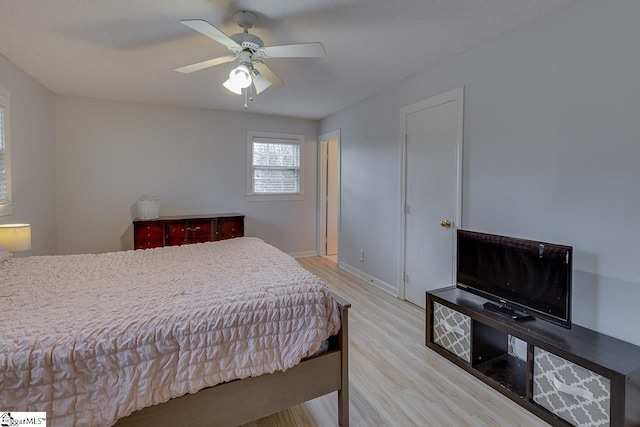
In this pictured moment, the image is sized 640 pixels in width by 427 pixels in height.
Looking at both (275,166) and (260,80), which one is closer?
(260,80)

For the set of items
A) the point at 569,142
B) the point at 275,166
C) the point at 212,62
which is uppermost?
the point at 212,62

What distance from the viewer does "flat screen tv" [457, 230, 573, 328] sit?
1.82 m

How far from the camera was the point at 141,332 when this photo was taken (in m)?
1.25

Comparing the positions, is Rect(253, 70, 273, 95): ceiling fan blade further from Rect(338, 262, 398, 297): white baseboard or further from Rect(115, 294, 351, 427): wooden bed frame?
Rect(338, 262, 398, 297): white baseboard

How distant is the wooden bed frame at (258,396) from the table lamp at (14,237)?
204 cm

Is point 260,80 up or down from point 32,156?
up

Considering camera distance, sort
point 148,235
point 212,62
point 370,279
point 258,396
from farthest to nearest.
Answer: point 370,279, point 148,235, point 212,62, point 258,396

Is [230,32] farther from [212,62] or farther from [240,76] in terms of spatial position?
[240,76]

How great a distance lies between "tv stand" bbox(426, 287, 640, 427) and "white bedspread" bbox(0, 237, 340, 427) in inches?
45.5

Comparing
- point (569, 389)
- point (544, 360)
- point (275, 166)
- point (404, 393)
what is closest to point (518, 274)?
point (544, 360)

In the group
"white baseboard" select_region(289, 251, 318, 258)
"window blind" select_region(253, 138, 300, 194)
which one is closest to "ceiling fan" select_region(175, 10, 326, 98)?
"window blind" select_region(253, 138, 300, 194)

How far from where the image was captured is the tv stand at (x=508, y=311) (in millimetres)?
2021

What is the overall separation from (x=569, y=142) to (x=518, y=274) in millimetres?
931

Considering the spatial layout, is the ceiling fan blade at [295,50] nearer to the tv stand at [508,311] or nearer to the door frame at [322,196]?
the tv stand at [508,311]
